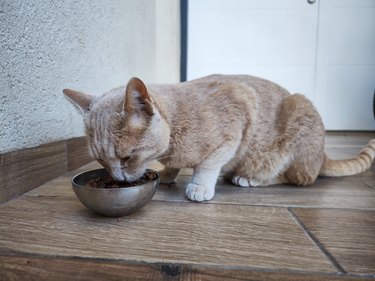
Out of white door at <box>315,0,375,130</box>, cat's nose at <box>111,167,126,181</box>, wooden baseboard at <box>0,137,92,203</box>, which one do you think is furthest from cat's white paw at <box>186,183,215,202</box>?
white door at <box>315,0,375,130</box>

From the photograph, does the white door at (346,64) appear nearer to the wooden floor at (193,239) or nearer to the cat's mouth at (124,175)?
the wooden floor at (193,239)

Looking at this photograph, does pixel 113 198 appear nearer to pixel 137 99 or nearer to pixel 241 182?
pixel 137 99

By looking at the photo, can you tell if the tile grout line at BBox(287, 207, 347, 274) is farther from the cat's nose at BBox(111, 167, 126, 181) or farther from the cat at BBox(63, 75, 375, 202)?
the cat's nose at BBox(111, 167, 126, 181)

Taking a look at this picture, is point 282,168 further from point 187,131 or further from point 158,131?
point 158,131

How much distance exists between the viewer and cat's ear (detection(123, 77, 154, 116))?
806 millimetres

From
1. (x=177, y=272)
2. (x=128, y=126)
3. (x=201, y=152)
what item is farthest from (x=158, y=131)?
(x=177, y=272)

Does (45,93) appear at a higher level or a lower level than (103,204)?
higher

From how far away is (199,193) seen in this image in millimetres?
1092

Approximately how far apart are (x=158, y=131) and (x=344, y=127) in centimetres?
300

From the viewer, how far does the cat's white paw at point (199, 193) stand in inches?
42.8

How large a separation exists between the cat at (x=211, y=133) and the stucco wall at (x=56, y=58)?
25 centimetres

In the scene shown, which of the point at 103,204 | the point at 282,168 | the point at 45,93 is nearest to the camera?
the point at 103,204

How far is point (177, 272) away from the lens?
626 millimetres

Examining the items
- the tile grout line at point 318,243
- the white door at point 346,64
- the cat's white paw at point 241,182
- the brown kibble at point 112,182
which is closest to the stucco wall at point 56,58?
the brown kibble at point 112,182
